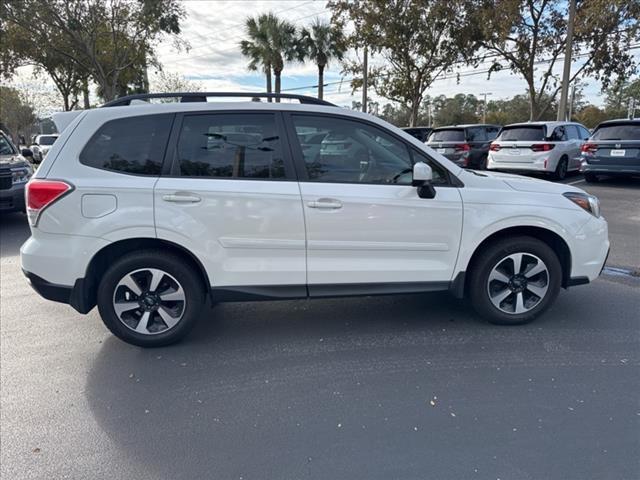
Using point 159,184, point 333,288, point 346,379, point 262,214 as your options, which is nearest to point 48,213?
point 159,184

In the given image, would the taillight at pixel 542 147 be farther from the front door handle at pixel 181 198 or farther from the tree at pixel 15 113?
the tree at pixel 15 113

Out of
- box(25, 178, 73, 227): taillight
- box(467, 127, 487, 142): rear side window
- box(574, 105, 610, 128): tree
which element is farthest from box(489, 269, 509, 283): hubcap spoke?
box(574, 105, 610, 128): tree

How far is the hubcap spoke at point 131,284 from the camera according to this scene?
3.38 meters

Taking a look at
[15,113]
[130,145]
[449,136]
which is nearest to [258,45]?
[449,136]

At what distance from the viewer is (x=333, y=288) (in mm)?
3576

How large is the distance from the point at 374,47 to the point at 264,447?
20824 mm

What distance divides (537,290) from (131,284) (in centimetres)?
323

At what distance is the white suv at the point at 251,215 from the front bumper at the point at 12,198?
545 centimetres

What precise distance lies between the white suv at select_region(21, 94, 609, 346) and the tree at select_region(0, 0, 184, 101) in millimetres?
16161

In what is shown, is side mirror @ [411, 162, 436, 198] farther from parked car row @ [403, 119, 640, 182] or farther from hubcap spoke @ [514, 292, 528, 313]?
parked car row @ [403, 119, 640, 182]

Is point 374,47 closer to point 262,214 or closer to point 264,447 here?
point 262,214

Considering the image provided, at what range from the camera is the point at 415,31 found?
773 inches

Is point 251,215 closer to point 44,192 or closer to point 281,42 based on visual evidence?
point 44,192

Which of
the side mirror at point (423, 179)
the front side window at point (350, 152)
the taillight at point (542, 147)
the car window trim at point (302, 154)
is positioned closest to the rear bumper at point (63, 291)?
the car window trim at point (302, 154)
